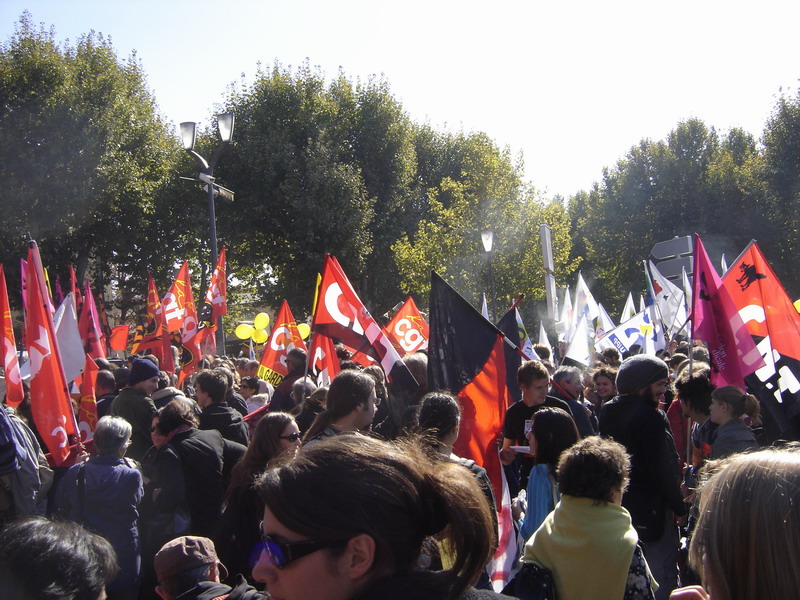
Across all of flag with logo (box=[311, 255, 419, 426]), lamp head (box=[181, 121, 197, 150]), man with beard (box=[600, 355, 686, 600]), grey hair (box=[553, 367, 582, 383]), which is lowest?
man with beard (box=[600, 355, 686, 600])

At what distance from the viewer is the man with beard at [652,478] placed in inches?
184

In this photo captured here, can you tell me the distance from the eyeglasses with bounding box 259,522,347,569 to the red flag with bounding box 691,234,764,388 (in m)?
4.72

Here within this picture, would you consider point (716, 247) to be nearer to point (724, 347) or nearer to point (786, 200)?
point (786, 200)

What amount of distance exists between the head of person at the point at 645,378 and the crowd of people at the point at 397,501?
0.05ft

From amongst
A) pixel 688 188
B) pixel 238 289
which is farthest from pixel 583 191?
pixel 238 289

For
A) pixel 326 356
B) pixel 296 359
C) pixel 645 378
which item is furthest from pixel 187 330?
→ pixel 645 378

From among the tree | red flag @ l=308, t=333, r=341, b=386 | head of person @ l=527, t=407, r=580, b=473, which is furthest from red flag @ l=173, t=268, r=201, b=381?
the tree

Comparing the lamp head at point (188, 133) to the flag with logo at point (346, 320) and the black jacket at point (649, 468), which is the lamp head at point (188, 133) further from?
the black jacket at point (649, 468)

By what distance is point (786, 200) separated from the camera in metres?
34.7

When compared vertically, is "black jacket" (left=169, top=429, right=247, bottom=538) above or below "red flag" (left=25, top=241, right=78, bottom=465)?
below

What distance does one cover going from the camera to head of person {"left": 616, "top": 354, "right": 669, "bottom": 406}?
4.98 m

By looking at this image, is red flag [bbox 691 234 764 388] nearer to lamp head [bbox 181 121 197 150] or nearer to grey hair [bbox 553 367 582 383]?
grey hair [bbox 553 367 582 383]

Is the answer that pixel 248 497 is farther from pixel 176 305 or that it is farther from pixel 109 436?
pixel 176 305

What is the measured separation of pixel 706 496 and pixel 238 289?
38.8m
